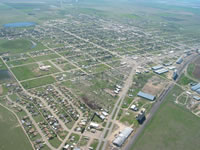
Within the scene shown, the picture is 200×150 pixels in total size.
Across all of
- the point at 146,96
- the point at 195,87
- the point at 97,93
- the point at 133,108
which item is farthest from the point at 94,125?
the point at 195,87

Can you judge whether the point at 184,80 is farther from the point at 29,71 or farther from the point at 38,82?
the point at 29,71

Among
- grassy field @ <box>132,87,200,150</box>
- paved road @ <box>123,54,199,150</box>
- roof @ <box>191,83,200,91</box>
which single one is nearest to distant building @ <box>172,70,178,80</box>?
paved road @ <box>123,54,199,150</box>

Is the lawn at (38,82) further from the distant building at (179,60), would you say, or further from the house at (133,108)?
the distant building at (179,60)

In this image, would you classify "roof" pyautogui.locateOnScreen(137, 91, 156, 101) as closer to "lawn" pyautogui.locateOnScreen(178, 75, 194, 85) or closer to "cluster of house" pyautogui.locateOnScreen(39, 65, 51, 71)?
"lawn" pyautogui.locateOnScreen(178, 75, 194, 85)

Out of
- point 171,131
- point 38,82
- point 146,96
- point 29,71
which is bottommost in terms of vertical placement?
point 171,131

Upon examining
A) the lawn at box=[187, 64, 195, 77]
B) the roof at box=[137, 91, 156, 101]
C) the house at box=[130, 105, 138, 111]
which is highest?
the lawn at box=[187, 64, 195, 77]
